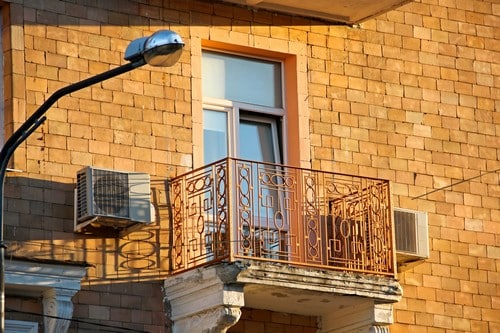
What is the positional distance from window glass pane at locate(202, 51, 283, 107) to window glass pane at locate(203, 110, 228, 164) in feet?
0.84

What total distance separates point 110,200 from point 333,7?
13.4ft

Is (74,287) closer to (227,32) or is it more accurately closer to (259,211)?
(259,211)

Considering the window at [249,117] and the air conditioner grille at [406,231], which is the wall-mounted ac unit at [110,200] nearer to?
the window at [249,117]

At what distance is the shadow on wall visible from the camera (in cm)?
1659

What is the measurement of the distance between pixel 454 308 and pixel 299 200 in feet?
8.34

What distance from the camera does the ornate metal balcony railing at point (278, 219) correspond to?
1711 cm

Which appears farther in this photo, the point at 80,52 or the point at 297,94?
the point at 297,94

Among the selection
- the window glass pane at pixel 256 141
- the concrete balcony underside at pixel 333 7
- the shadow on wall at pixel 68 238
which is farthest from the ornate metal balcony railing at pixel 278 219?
the concrete balcony underside at pixel 333 7

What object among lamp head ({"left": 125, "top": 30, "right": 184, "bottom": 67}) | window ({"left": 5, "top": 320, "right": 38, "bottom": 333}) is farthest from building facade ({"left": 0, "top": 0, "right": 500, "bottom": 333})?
lamp head ({"left": 125, "top": 30, "right": 184, "bottom": 67})

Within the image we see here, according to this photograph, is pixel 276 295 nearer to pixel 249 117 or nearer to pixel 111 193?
pixel 111 193

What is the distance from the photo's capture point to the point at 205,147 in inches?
725

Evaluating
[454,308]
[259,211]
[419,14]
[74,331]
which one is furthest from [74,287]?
[419,14]

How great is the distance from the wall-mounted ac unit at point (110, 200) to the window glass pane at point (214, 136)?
147cm

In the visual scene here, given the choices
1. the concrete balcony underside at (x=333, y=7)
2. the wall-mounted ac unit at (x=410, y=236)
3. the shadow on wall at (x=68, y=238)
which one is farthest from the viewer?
the concrete balcony underside at (x=333, y=7)
